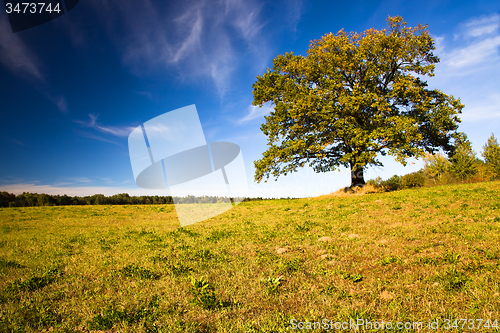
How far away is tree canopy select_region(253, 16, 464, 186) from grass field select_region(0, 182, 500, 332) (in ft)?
45.0

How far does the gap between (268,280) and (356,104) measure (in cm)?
2063

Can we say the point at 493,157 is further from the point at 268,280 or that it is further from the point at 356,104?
the point at 268,280

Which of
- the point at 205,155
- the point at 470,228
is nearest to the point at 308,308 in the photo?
the point at 470,228

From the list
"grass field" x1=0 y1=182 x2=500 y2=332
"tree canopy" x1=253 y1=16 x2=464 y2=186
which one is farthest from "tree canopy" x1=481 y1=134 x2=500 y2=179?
"grass field" x1=0 y1=182 x2=500 y2=332

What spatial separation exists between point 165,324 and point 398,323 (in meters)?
3.62

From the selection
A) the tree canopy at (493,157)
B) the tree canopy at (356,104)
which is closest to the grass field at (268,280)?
the tree canopy at (356,104)

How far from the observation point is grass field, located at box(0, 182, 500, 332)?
370 cm

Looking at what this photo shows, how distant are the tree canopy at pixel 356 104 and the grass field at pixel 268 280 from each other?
13710 mm

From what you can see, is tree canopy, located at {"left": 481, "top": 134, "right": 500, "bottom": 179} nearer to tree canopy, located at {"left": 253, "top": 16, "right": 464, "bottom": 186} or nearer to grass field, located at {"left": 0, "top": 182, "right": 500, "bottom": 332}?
tree canopy, located at {"left": 253, "top": 16, "right": 464, "bottom": 186}

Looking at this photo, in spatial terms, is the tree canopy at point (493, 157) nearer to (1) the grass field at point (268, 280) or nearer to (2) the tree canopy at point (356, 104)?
(2) the tree canopy at point (356, 104)

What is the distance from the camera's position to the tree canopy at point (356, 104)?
20.7m

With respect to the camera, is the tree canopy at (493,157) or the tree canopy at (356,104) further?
the tree canopy at (493,157)

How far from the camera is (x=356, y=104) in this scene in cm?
2114

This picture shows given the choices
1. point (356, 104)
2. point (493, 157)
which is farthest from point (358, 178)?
point (493, 157)
